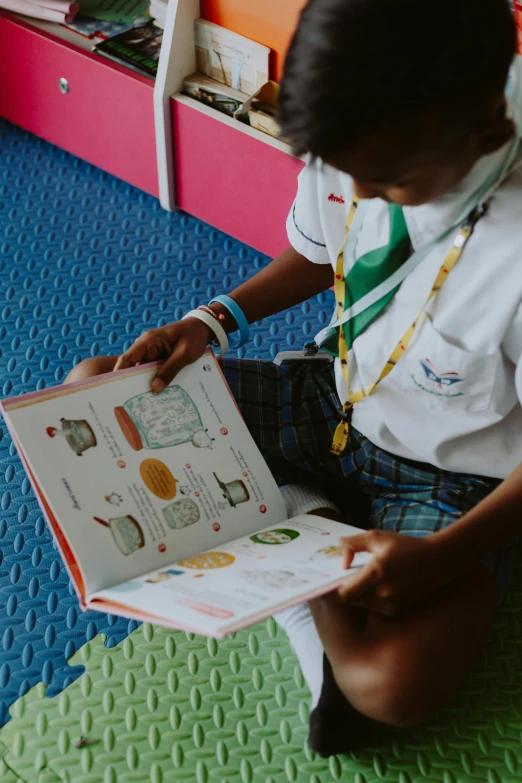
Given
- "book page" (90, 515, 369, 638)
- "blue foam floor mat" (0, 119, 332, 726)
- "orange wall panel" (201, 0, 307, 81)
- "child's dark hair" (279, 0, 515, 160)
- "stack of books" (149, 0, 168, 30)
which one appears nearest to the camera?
"child's dark hair" (279, 0, 515, 160)

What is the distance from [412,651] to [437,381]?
265 millimetres

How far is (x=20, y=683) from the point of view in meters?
0.92

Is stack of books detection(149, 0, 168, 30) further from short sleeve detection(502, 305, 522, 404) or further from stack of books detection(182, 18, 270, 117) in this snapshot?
short sleeve detection(502, 305, 522, 404)

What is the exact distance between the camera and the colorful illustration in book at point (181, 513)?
839 mm

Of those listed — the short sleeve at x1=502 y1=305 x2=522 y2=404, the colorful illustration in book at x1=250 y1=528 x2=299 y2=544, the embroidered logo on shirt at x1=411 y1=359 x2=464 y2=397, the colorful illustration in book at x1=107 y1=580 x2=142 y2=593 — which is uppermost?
the short sleeve at x1=502 y1=305 x2=522 y2=404

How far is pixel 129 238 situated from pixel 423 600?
37.8 inches

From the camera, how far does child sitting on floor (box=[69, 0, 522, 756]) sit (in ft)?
1.94

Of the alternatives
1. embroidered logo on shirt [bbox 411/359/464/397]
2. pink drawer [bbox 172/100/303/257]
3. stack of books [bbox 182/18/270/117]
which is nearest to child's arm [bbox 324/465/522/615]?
embroidered logo on shirt [bbox 411/359/464/397]

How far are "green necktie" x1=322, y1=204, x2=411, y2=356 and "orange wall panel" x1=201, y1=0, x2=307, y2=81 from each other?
525mm

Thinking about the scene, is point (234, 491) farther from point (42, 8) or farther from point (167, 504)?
point (42, 8)

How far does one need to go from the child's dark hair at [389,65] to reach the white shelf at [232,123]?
27.4 inches

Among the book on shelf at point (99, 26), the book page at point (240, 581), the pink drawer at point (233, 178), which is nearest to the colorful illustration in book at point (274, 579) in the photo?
the book page at point (240, 581)

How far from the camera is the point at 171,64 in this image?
1.36 m

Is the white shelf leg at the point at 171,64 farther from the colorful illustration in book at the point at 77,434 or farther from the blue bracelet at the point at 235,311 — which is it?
the colorful illustration in book at the point at 77,434
